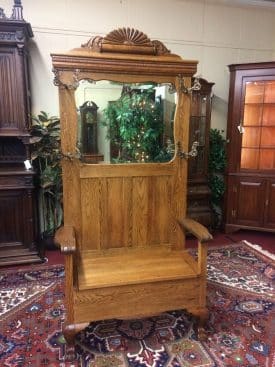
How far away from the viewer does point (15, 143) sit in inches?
117

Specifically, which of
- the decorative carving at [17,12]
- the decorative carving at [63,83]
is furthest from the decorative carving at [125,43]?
the decorative carving at [17,12]

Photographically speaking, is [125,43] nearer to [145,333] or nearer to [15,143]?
[15,143]

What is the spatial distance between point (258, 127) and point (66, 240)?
9.14 ft

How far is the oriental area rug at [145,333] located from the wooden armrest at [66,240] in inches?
24.9

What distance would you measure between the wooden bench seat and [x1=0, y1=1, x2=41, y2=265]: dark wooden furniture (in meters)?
1.13

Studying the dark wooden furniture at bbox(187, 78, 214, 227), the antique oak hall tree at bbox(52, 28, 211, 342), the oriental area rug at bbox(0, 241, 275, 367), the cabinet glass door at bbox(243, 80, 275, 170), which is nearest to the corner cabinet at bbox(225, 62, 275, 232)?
the cabinet glass door at bbox(243, 80, 275, 170)

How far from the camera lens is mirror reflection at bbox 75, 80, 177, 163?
1.95 metres

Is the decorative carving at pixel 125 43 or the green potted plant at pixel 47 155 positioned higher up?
the decorative carving at pixel 125 43

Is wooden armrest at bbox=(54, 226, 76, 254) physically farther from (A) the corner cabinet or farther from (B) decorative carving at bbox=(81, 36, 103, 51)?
(A) the corner cabinet

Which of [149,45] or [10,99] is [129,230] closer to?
[149,45]

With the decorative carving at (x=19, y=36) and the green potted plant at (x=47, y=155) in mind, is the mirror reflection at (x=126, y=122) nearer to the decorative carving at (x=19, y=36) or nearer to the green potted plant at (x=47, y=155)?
the green potted plant at (x=47, y=155)

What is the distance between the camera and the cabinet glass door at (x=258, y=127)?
133 inches

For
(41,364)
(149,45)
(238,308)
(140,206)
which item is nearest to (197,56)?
(149,45)

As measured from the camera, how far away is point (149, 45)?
1.88 m
